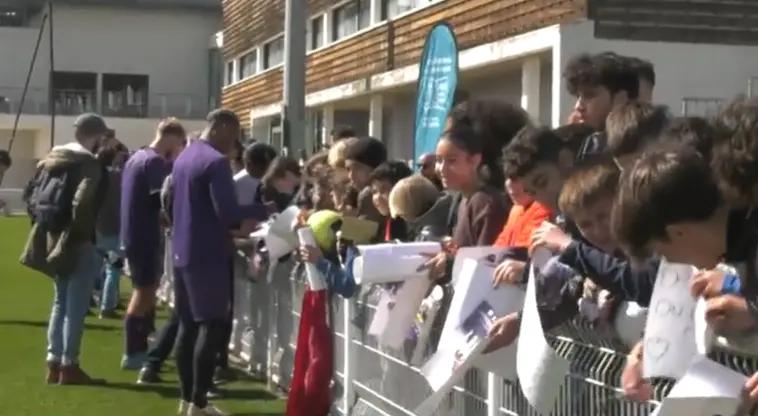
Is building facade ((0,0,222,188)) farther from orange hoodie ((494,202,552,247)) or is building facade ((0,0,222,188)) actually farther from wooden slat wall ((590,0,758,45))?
orange hoodie ((494,202,552,247))

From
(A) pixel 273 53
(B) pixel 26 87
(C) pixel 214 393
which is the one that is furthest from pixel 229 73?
(C) pixel 214 393

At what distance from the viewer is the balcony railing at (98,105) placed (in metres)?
62.3

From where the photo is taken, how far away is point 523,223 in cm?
552

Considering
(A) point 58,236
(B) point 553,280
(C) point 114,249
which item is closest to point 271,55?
(C) point 114,249

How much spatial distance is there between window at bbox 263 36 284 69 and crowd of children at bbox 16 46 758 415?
2858cm

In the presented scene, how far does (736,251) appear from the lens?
3.59 m

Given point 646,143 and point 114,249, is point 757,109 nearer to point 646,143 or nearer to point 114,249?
point 646,143

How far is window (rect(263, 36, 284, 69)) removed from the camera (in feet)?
132

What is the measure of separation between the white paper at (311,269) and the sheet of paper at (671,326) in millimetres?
4209

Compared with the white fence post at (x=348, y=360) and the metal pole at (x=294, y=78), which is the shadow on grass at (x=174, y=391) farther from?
the metal pole at (x=294, y=78)

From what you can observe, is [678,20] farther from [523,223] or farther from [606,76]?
[523,223]

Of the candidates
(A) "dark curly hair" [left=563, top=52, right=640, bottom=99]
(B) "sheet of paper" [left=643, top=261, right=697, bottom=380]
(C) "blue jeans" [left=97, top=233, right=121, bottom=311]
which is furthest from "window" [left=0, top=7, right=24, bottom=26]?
(B) "sheet of paper" [left=643, top=261, right=697, bottom=380]

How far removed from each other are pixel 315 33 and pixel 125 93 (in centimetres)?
2975

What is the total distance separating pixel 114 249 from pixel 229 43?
34446 millimetres
